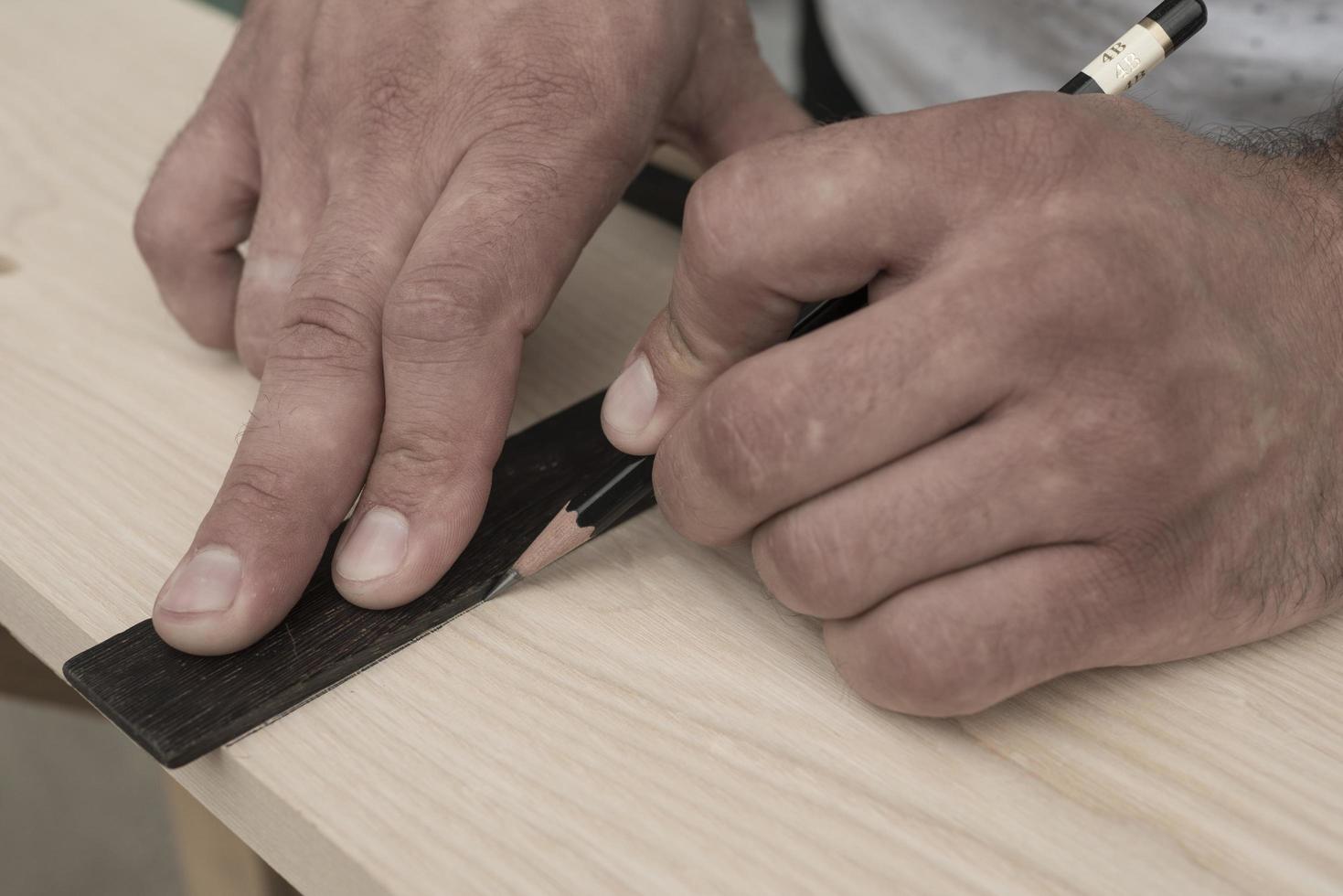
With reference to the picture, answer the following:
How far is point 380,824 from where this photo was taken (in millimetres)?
551

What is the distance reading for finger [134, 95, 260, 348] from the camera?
3.15 feet

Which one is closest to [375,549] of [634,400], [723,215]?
[634,400]

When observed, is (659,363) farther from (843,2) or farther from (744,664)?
(843,2)

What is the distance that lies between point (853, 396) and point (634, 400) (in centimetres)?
17

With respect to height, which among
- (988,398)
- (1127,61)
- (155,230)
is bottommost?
(155,230)

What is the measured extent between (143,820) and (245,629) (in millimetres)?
Result: 1746

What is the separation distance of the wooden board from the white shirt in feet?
2.12

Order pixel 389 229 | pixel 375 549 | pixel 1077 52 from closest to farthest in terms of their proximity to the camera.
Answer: pixel 375 549
pixel 389 229
pixel 1077 52

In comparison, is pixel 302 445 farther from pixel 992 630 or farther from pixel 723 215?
pixel 992 630

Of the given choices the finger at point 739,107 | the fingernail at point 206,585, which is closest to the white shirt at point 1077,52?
the finger at point 739,107

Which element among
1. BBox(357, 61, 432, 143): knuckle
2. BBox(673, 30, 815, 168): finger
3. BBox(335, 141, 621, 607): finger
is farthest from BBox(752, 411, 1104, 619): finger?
BBox(673, 30, 815, 168): finger

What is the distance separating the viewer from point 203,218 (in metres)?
0.97

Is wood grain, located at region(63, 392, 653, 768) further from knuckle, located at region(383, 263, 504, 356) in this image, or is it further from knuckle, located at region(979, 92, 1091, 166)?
knuckle, located at region(979, 92, 1091, 166)

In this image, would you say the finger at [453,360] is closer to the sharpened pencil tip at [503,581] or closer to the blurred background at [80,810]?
the sharpened pencil tip at [503,581]
